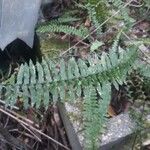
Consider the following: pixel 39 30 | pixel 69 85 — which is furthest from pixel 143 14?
pixel 69 85

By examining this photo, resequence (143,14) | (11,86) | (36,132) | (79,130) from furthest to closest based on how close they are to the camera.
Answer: (143,14), (36,132), (79,130), (11,86)

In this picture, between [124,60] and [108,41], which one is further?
[108,41]

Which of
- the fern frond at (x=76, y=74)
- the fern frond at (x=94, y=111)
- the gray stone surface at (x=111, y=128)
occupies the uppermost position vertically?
the fern frond at (x=76, y=74)

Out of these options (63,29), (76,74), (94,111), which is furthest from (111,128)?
(63,29)

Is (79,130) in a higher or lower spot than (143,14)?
lower

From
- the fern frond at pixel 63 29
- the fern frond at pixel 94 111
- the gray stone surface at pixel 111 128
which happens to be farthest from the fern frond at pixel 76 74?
the fern frond at pixel 63 29

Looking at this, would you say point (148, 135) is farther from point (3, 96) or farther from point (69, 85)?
point (3, 96)

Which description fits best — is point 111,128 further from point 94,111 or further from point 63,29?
point 63,29

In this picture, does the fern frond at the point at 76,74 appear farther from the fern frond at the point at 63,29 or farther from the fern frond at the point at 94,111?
the fern frond at the point at 63,29

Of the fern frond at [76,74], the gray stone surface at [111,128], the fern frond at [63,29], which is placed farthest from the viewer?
the fern frond at [63,29]

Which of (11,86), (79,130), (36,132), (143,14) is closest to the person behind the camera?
(11,86)

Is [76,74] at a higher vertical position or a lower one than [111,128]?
higher
